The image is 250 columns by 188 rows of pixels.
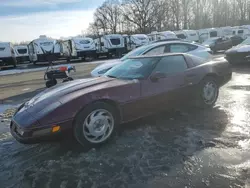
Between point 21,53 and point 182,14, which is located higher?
point 182,14

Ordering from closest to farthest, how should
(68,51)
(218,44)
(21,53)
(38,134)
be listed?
(38,134) → (218,44) → (68,51) → (21,53)

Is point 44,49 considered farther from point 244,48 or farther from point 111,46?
point 244,48

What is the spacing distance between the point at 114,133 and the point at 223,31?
98.0 ft

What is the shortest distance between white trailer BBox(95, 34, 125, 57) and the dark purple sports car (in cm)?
1945

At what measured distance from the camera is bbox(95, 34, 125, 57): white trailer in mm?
23812

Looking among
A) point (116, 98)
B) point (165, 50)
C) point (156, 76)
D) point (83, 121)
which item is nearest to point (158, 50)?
point (165, 50)

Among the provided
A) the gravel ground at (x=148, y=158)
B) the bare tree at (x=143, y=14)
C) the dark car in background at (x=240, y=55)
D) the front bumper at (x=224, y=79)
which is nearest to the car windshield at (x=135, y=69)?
the gravel ground at (x=148, y=158)

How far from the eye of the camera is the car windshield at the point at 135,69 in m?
4.07

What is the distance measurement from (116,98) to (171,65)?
1514mm

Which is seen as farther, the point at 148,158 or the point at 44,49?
the point at 44,49

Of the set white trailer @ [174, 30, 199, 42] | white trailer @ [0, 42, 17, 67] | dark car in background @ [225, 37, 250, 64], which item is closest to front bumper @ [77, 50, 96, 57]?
white trailer @ [0, 42, 17, 67]

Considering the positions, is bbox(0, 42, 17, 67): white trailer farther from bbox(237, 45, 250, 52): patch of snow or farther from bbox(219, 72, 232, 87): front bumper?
bbox(219, 72, 232, 87): front bumper

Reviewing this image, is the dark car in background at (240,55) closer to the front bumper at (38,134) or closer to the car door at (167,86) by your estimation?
the car door at (167,86)

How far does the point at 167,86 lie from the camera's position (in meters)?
4.18
